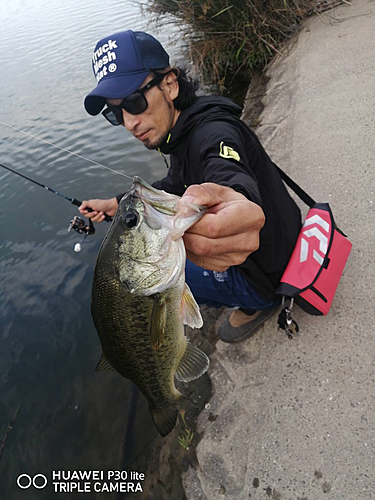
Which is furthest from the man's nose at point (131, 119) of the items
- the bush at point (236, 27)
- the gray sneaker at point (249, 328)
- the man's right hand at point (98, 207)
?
the bush at point (236, 27)

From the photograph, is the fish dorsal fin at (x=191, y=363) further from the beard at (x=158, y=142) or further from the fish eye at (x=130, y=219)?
the beard at (x=158, y=142)

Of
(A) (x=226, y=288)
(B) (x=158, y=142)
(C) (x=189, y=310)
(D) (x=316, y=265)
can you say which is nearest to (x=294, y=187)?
(D) (x=316, y=265)

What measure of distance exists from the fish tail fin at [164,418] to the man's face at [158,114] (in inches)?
68.2

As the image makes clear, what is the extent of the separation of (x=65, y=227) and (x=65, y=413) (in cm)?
314

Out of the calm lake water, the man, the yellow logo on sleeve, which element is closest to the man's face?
the man

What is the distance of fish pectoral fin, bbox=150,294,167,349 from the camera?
5.11 feet

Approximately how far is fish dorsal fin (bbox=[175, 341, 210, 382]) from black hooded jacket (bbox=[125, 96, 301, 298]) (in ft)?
2.14

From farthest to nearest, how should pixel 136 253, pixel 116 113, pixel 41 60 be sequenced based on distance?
pixel 41 60 → pixel 116 113 → pixel 136 253

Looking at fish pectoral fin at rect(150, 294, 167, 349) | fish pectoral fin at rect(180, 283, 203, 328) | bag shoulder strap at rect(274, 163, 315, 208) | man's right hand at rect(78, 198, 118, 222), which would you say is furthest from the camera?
man's right hand at rect(78, 198, 118, 222)

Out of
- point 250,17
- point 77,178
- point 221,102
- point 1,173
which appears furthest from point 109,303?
point 1,173

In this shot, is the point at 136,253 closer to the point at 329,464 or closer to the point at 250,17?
the point at 329,464

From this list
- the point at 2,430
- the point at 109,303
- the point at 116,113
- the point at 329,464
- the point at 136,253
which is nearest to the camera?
the point at 136,253

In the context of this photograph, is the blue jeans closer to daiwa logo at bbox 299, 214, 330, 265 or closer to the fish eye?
daiwa logo at bbox 299, 214, 330, 265

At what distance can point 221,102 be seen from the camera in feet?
7.31
